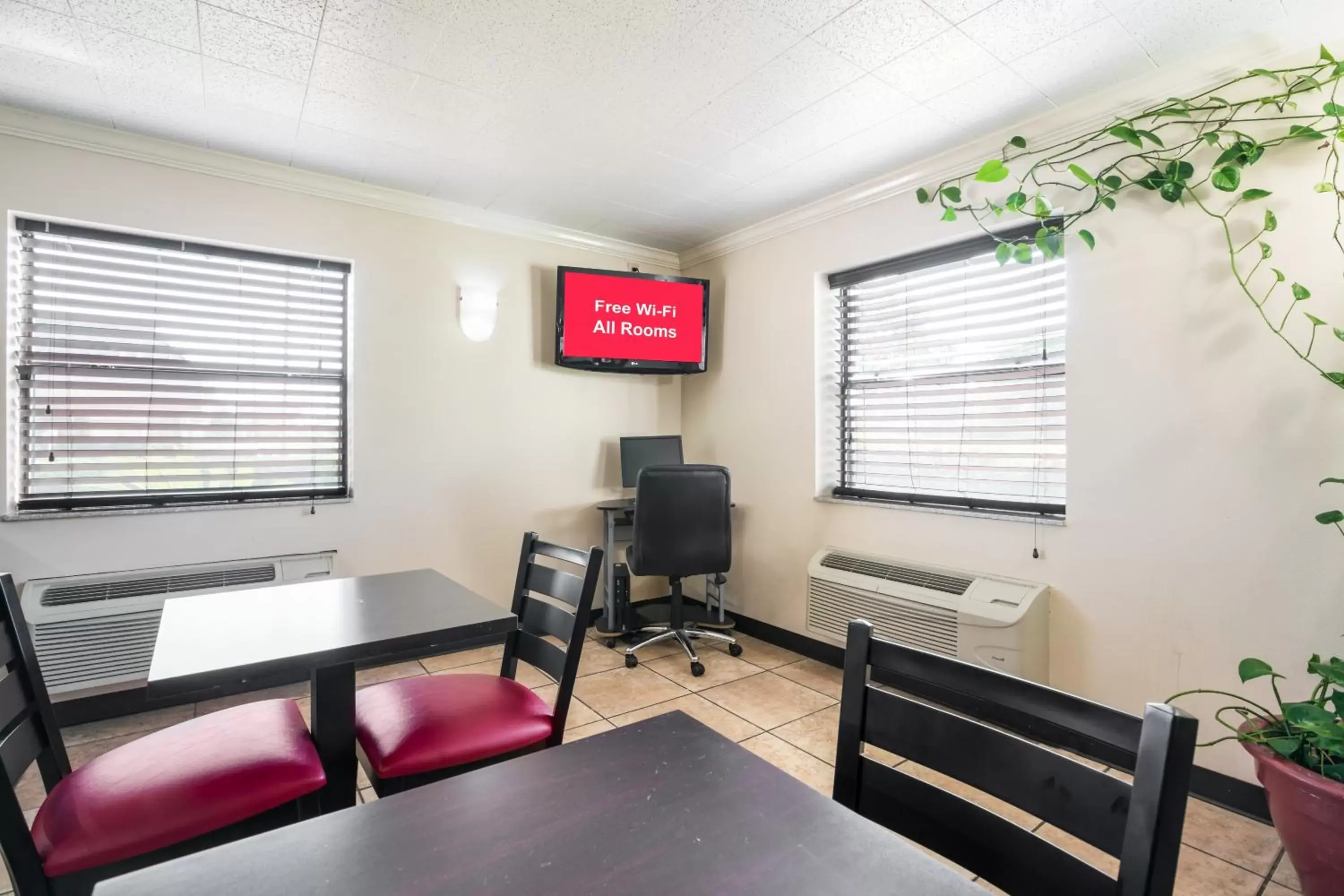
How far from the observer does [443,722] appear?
164 cm

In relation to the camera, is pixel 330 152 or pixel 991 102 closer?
pixel 991 102

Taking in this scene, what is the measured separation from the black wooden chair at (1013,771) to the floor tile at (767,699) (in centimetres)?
184

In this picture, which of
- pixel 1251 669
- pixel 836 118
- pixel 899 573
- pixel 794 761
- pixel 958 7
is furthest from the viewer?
pixel 899 573

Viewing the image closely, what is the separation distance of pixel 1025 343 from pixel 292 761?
308 cm

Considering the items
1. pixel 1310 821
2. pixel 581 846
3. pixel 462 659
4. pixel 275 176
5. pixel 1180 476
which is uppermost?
pixel 275 176

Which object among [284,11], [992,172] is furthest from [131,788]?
[992,172]

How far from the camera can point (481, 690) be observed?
183 centimetres

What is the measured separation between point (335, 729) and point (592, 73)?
224 centimetres

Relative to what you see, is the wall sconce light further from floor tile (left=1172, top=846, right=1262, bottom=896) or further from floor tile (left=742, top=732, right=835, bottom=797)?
floor tile (left=1172, top=846, right=1262, bottom=896)

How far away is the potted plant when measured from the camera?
1600mm

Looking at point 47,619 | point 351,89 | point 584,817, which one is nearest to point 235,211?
point 351,89

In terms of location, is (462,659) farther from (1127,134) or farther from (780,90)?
(1127,134)

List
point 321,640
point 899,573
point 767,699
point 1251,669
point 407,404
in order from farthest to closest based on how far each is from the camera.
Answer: point 407,404 → point 899,573 → point 767,699 → point 1251,669 → point 321,640

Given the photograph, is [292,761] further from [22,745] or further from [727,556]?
[727,556]
